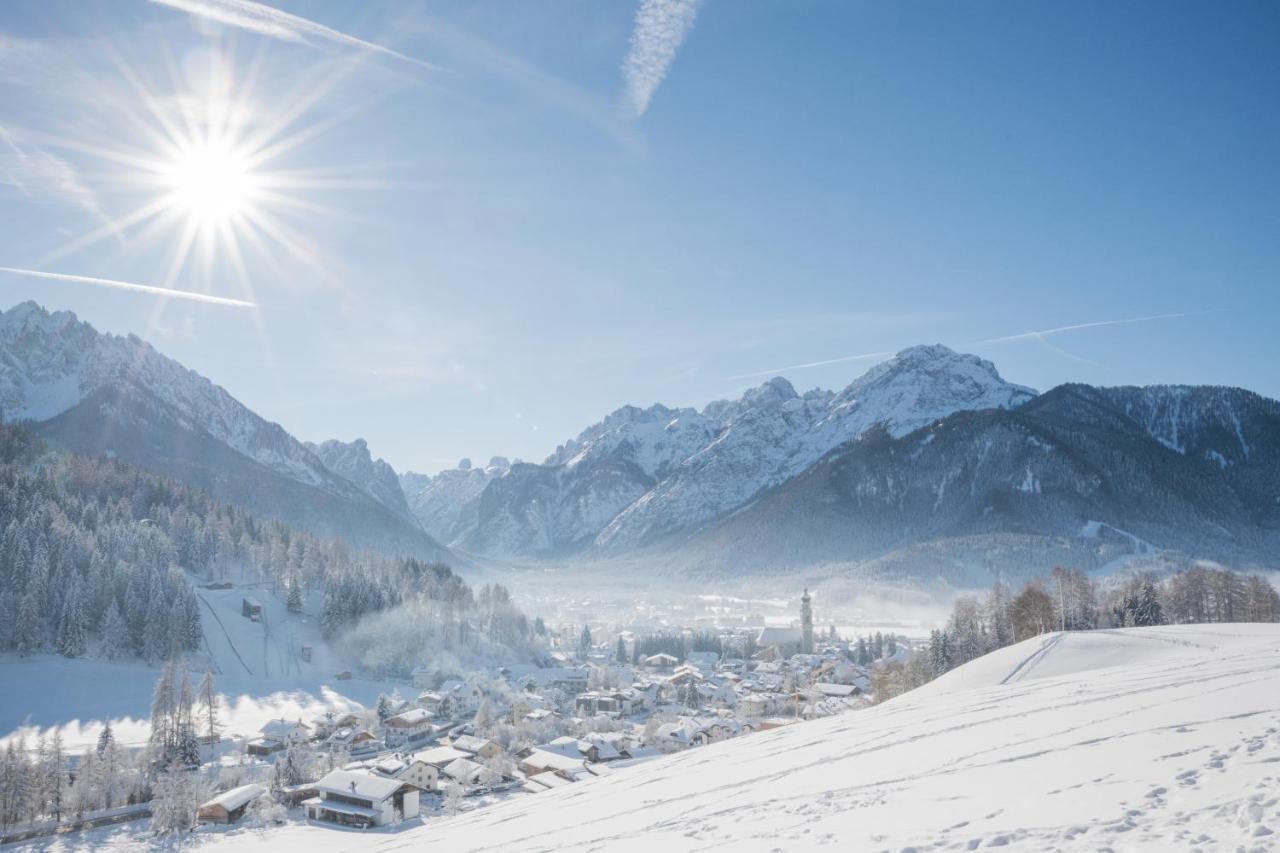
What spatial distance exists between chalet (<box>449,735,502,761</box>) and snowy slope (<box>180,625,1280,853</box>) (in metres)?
35.3

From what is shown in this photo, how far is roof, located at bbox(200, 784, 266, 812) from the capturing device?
43.9 metres

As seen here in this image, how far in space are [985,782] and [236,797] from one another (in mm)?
48318

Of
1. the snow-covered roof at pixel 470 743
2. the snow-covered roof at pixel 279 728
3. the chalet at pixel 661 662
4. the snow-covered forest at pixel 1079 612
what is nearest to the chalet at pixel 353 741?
the snow-covered roof at pixel 279 728

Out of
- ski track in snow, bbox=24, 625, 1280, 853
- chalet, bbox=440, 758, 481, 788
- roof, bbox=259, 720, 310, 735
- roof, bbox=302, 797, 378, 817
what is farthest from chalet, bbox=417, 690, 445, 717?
ski track in snow, bbox=24, 625, 1280, 853

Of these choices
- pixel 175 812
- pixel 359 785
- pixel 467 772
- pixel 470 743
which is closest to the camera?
pixel 175 812

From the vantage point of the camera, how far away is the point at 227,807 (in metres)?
43.8

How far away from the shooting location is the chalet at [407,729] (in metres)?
69.5

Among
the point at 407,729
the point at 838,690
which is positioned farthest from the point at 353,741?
the point at 838,690

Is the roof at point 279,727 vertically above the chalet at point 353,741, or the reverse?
the roof at point 279,727

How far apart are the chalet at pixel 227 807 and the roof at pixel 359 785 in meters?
4.14

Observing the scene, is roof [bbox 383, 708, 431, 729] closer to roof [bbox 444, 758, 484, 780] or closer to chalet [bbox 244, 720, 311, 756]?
chalet [bbox 244, 720, 311, 756]

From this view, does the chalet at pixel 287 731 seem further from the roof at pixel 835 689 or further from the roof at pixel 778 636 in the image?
the roof at pixel 778 636

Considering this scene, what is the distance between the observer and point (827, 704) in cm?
7350

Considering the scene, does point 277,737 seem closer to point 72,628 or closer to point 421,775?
point 421,775
